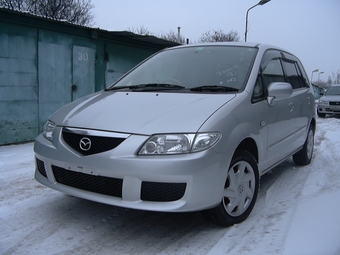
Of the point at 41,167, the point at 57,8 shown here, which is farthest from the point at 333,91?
A: the point at 57,8

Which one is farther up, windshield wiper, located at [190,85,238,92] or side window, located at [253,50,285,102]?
side window, located at [253,50,285,102]

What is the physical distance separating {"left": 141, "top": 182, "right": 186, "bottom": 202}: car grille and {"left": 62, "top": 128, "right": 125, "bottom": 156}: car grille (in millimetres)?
395

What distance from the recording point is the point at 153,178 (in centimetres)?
249

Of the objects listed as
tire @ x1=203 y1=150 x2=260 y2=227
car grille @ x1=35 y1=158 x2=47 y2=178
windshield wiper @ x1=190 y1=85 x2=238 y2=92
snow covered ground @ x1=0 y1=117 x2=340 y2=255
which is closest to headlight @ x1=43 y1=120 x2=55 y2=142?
car grille @ x1=35 y1=158 x2=47 y2=178

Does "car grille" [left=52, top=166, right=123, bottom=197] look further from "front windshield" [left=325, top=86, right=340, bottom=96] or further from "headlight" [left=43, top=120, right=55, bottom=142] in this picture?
"front windshield" [left=325, top=86, right=340, bottom=96]

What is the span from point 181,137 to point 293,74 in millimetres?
2911

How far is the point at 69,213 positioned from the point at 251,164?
1827mm

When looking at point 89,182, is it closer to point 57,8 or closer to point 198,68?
point 198,68

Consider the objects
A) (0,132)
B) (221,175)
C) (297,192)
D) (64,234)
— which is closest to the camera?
(221,175)

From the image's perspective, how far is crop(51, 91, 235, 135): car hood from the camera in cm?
265

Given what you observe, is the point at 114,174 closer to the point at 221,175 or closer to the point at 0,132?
the point at 221,175

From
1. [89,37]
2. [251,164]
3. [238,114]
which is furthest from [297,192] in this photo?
[89,37]

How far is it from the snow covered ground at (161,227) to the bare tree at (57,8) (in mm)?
23832

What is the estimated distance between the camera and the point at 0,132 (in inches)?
266
